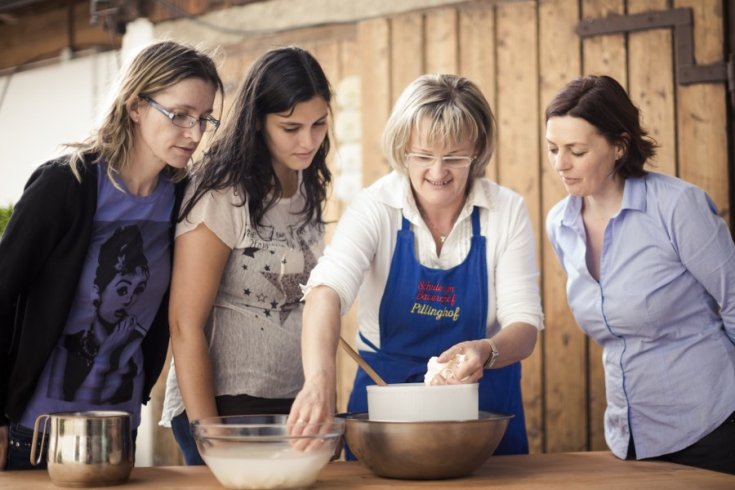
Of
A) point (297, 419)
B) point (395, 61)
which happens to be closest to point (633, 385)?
point (297, 419)

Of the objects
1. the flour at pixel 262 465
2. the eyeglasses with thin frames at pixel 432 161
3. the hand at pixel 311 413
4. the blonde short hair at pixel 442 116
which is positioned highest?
the blonde short hair at pixel 442 116

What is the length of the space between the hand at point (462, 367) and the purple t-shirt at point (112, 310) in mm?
781

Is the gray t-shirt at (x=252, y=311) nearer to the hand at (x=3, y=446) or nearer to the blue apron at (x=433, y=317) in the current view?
the blue apron at (x=433, y=317)

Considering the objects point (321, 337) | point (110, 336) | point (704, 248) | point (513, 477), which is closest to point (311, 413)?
point (321, 337)

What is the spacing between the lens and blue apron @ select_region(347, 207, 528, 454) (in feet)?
8.41

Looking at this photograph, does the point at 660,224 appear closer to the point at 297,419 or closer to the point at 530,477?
the point at 530,477

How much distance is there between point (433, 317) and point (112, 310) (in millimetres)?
836

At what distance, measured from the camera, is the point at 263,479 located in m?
1.78

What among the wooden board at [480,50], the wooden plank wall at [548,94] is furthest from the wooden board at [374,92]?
the wooden board at [480,50]

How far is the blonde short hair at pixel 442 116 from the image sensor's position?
2445 mm

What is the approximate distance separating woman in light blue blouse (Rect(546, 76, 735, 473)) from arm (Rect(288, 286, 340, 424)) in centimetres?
89

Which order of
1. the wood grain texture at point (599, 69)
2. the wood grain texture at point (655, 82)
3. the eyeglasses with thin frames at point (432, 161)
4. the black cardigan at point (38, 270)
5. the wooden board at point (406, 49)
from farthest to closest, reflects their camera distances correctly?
the wooden board at point (406, 49)
the wood grain texture at point (599, 69)
the wood grain texture at point (655, 82)
the eyeglasses with thin frames at point (432, 161)
the black cardigan at point (38, 270)

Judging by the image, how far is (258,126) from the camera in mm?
2564

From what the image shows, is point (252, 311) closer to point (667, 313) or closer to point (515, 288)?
point (515, 288)
